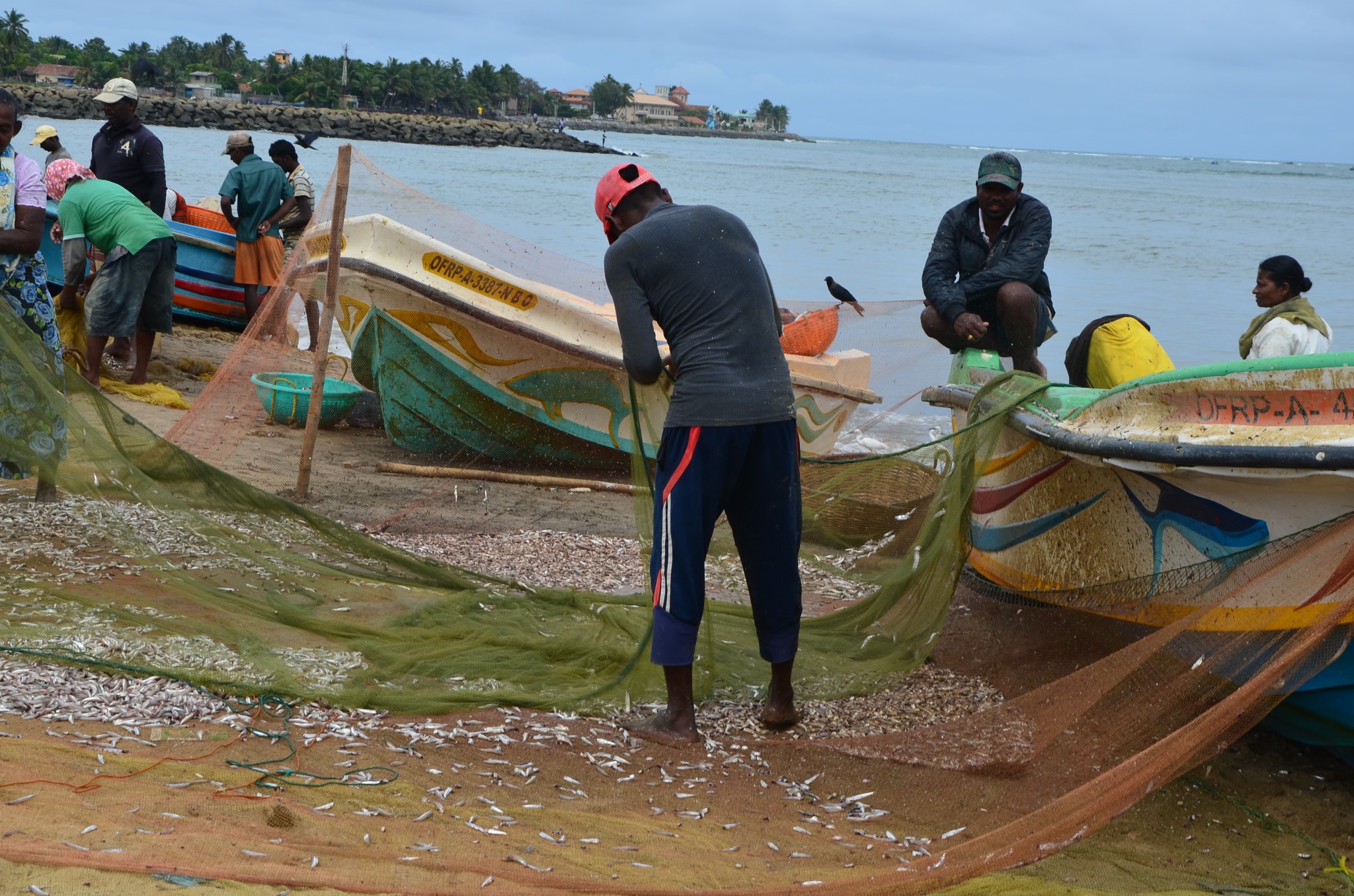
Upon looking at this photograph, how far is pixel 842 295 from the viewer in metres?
7.44

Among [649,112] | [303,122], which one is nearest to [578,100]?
[649,112]

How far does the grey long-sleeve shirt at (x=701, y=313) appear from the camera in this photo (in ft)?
12.4

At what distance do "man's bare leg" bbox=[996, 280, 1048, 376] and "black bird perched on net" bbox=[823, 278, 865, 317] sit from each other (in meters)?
1.39

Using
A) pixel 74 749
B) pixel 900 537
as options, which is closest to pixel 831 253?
pixel 900 537

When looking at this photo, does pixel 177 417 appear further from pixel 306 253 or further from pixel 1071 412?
pixel 1071 412

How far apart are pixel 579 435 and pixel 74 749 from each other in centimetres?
540

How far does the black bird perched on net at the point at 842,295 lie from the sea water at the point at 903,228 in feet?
0.37

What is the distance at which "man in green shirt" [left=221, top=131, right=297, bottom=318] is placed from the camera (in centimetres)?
1093

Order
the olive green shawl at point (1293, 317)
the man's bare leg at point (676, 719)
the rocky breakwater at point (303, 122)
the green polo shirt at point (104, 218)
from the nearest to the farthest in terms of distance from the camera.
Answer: the man's bare leg at point (676, 719) → the olive green shawl at point (1293, 317) → the green polo shirt at point (104, 218) → the rocky breakwater at point (303, 122)

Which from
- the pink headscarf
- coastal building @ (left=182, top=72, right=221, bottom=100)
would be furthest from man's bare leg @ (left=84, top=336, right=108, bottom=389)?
coastal building @ (left=182, top=72, right=221, bottom=100)

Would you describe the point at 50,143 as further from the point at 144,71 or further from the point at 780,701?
the point at 780,701

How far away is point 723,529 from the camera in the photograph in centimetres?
504

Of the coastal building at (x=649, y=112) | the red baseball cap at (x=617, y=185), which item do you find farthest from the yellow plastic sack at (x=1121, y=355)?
the coastal building at (x=649, y=112)

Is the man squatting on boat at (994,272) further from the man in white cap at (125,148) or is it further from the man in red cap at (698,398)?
the man in white cap at (125,148)
